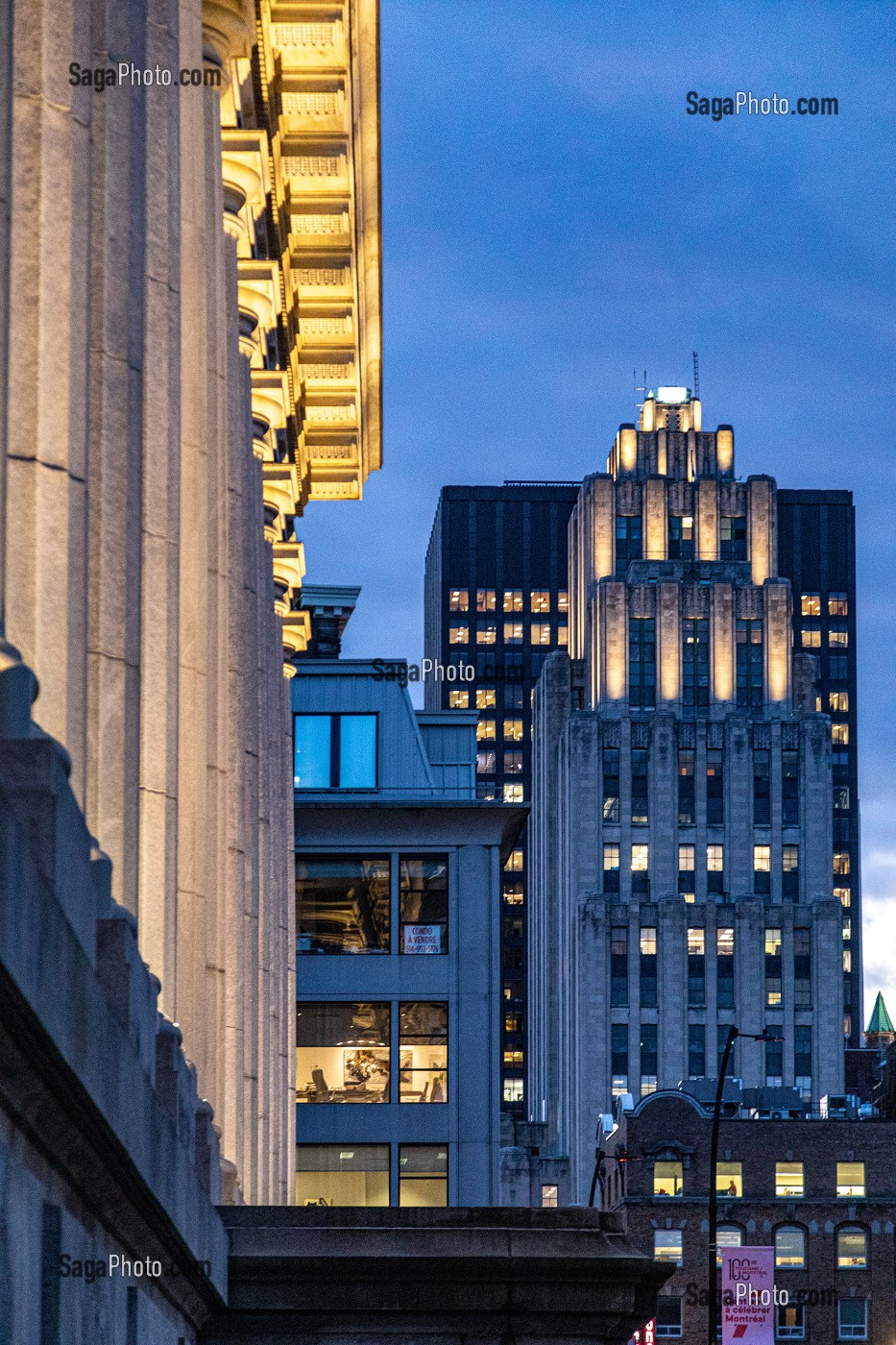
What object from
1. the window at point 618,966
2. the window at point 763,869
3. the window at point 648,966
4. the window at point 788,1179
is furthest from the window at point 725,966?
the window at point 788,1179

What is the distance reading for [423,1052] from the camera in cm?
5634

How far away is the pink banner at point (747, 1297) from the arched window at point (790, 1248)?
17674mm

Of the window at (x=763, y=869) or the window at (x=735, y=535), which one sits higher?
the window at (x=735, y=535)

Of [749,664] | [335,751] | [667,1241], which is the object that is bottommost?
[667,1241]

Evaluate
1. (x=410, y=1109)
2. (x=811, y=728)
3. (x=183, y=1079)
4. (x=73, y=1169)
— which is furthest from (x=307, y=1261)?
(x=811, y=728)

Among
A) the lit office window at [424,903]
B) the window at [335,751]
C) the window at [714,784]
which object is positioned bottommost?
the lit office window at [424,903]

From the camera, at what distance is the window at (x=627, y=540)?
185 m

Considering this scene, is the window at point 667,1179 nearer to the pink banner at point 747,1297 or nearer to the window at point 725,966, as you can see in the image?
the pink banner at point 747,1297

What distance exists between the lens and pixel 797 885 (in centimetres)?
17225

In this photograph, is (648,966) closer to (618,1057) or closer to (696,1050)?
(618,1057)

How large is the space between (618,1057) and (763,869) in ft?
60.3

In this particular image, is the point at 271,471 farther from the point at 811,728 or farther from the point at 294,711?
the point at 811,728

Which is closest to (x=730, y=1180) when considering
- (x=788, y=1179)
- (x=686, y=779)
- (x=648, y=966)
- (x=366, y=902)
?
(x=788, y=1179)

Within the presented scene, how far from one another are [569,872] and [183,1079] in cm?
16343
